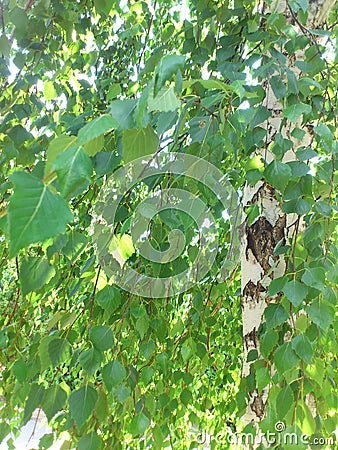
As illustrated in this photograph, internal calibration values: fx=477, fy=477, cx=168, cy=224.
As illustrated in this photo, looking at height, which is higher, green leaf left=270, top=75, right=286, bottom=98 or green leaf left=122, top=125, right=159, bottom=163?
green leaf left=270, top=75, right=286, bottom=98

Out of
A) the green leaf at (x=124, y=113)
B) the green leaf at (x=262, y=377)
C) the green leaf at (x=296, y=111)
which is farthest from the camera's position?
the green leaf at (x=262, y=377)

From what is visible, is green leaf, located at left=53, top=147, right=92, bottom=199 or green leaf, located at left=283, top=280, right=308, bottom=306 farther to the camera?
green leaf, located at left=283, top=280, right=308, bottom=306

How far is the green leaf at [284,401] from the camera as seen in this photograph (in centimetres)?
54

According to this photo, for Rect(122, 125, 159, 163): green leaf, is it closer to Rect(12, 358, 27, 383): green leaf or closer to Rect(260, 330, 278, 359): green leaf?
Rect(260, 330, 278, 359): green leaf

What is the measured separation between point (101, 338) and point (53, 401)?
0.33 feet

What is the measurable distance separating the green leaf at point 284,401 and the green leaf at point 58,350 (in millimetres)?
263

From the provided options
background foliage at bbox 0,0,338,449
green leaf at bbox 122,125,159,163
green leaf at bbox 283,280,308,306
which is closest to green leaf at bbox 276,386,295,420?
background foliage at bbox 0,0,338,449

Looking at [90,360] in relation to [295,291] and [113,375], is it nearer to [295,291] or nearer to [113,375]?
[113,375]

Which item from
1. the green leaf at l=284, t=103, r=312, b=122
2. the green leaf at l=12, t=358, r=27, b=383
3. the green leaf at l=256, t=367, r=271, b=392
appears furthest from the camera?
the green leaf at l=12, t=358, r=27, b=383

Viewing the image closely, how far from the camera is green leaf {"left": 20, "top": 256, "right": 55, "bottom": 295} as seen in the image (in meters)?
0.51

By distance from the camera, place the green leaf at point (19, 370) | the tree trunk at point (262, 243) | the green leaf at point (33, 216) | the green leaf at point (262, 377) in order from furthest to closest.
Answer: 1. the tree trunk at point (262, 243)
2. the green leaf at point (19, 370)
3. the green leaf at point (262, 377)
4. the green leaf at point (33, 216)
